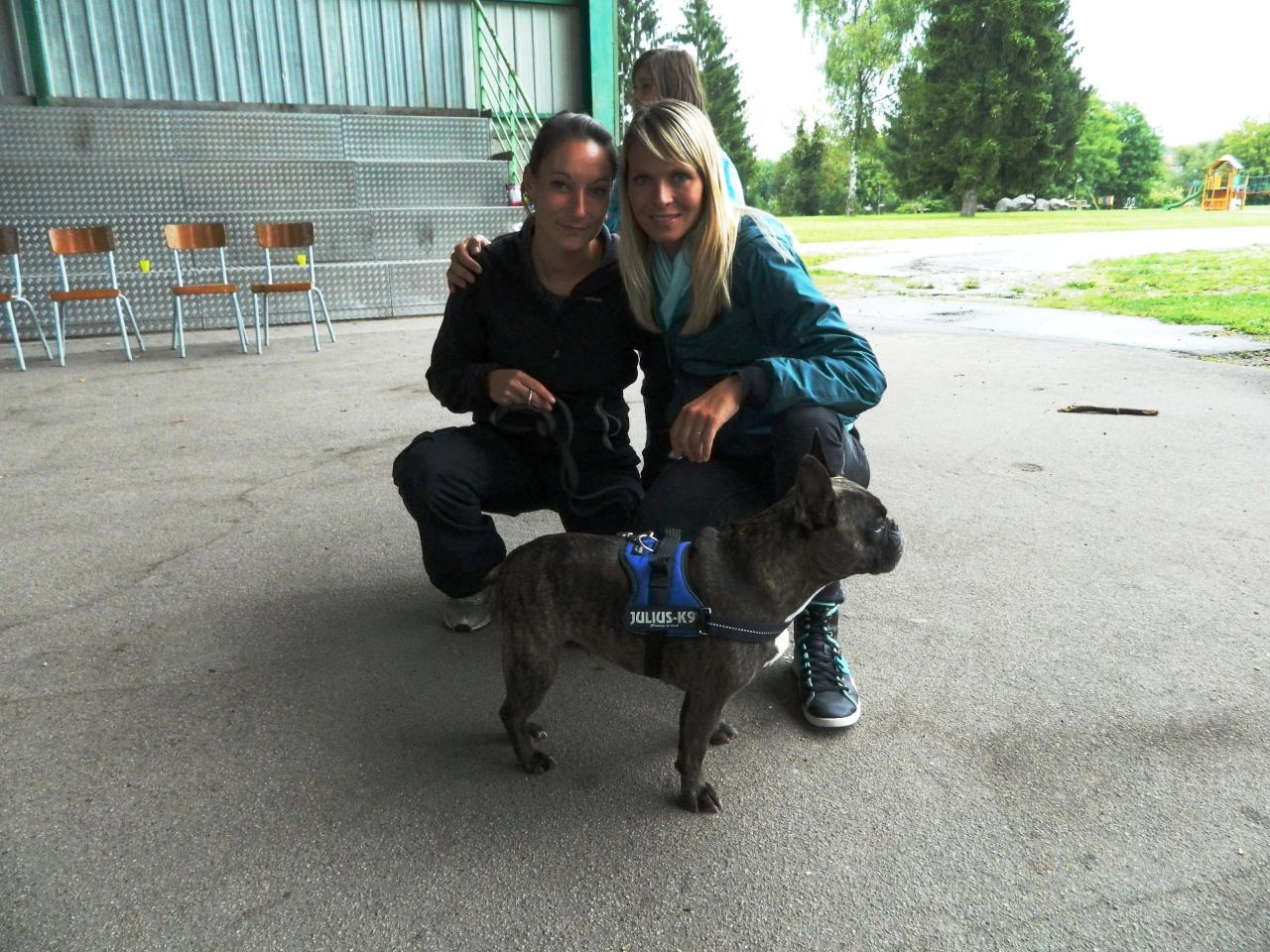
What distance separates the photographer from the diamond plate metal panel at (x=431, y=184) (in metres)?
10.1

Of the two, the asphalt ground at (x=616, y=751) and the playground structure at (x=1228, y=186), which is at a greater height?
the playground structure at (x=1228, y=186)

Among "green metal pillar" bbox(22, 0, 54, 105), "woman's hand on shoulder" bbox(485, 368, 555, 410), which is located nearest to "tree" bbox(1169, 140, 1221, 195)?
"green metal pillar" bbox(22, 0, 54, 105)

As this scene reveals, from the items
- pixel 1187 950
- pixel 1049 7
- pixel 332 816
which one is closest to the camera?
pixel 1187 950

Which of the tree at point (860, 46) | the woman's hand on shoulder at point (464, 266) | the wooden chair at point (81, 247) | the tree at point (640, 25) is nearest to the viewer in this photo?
the woman's hand on shoulder at point (464, 266)

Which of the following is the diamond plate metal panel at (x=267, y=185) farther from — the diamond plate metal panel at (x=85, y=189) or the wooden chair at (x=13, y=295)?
the wooden chair at (x=13, y=295)

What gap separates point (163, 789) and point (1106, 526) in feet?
10.5

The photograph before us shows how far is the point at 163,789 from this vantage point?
1940 millimetres

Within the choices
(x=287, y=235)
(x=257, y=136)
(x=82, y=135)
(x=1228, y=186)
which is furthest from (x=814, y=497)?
(x=1228, y=186)

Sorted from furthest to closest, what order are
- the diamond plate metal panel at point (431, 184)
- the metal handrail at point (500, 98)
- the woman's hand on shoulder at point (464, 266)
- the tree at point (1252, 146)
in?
the tree at point (1252, 146), the metal handrail at point (500, 98), the diamond plate metal panel at point (431, 184), the woman's hand on shoulder at point (464, 266)

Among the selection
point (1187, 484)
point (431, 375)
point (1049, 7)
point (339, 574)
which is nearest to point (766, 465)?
point (431, 375)

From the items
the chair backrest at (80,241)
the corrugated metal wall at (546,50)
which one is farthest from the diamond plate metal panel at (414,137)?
the chair backrest at (80,241)

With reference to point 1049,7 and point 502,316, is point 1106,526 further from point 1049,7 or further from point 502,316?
point 1049,7

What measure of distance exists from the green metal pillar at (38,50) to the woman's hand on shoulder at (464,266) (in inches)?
408

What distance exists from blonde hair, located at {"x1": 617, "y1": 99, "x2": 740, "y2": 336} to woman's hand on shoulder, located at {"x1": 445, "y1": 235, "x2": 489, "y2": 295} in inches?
17.7
